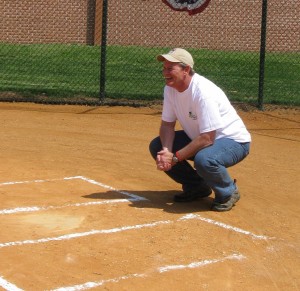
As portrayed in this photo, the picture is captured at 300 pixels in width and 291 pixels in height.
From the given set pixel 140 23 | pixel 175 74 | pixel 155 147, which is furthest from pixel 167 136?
pixel 140 23

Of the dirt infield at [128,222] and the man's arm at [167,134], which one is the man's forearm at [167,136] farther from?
the dirt infield at [128,222]

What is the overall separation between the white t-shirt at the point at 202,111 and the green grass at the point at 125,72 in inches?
250

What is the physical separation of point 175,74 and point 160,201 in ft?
3.87

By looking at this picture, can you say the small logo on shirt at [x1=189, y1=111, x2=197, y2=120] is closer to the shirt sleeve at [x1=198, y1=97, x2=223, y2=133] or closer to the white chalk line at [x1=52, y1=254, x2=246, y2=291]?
the shirt sleeve at [x1=198, y1=97, x2=223, y2=133]

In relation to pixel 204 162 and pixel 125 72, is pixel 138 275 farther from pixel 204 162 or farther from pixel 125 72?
pixel 125 72

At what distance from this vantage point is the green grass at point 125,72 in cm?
1388

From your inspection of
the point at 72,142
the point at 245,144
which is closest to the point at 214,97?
the point at 245,144

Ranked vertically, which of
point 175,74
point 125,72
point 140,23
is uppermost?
point 175,74

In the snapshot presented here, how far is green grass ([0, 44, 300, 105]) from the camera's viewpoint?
1388 centimetres

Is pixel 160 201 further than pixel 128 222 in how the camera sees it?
Yes

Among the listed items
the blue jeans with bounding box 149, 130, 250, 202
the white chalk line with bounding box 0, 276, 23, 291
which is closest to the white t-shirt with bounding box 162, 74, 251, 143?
the blue jeans with bounding box 149, 130, 250, 202

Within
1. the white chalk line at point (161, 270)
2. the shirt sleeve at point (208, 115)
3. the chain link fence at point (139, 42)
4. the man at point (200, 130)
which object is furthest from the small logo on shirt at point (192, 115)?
the chain link fence at point (139, 42)

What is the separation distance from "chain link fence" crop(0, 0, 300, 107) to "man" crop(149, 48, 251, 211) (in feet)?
26.8

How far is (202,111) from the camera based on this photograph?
6379 mm
